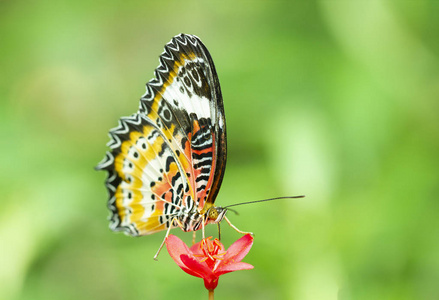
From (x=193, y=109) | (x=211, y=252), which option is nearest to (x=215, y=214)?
(x=211, y=252)

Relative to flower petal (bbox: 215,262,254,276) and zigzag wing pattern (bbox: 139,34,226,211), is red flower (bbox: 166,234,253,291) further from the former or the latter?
zigzag wing pattern (bbox: 139,34,226,211)

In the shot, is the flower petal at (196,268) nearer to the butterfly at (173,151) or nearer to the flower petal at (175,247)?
the flower petal at (175,247)

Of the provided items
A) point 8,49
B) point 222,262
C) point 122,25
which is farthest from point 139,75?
point 222,262

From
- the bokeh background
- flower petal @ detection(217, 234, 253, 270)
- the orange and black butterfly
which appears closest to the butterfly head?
the orange and black butterfly

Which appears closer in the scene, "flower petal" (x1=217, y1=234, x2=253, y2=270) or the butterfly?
"flower petal" (x1=217, y1=234, x2=253, y2=270)

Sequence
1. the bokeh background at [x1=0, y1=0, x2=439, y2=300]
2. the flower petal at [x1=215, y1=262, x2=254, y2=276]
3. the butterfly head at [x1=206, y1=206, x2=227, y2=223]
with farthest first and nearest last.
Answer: the bokeh background at [x1=0, y1=0, x2=439, y2=300] → the butterfly head at [x1=206, y1=206, x2=227, y2=223] → the flower petal at [x1=215, y1=262, x2=254, y2=276]

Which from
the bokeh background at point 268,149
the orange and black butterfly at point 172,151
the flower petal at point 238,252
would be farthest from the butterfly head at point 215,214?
the bokeh background at point 268,149

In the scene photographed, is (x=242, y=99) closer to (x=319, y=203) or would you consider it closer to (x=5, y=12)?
(x=319, y=203)
